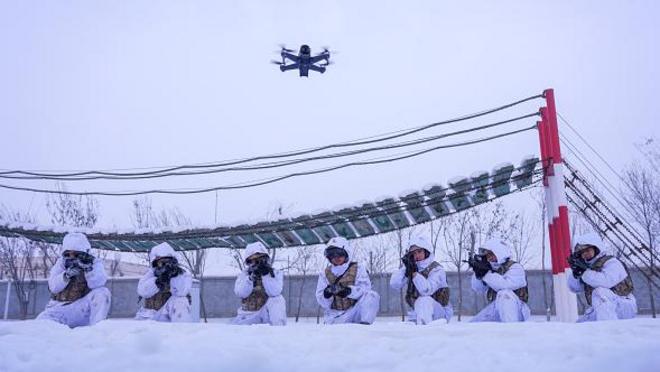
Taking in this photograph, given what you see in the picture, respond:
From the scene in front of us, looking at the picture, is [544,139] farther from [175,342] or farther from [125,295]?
[125,295]

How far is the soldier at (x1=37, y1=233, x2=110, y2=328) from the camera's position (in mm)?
7195

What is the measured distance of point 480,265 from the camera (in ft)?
24.1

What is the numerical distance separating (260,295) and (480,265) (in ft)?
10.8

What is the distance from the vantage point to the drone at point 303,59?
19391 millimetres

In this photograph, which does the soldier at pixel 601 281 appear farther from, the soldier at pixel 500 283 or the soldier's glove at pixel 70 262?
the soldier's glove at pixel 70 262

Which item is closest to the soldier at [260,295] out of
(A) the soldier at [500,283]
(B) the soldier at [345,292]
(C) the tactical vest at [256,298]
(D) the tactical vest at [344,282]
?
(C) the tactical vest at [256,298]

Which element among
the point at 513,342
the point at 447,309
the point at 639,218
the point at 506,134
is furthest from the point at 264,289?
the point at 639,218

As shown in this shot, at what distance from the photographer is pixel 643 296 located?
57.7ft

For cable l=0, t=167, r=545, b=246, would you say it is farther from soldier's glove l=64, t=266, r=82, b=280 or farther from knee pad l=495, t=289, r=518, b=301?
soldier's glove l=64, t=266, r=82, b=280

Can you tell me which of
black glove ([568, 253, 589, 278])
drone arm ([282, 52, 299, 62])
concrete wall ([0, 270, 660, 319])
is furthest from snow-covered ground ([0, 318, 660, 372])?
drone arm ([282, 52, 299, 62])

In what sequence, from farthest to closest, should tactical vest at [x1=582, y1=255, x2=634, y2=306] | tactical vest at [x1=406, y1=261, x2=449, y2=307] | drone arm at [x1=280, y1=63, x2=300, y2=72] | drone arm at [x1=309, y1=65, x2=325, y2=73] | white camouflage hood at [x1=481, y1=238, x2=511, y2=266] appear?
drone arm at [x1=309, y1=65, x2=325, y2=73] < drone arm at [x1=280, y1=63, x2=300, y2=72] < tactical vest at [x1=406, y1=261, x2=449, y2=307] < white camouflage hood at [x1=481, y1=238, x2=511, y2=266] < tactical vest at [x1=582, y1=255, x2=634, y2=306]

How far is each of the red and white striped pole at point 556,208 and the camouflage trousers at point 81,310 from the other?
7629mm

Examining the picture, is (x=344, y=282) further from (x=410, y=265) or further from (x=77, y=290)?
(x=77, y=290)

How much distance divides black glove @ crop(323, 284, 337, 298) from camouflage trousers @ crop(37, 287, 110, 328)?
3.18 m
